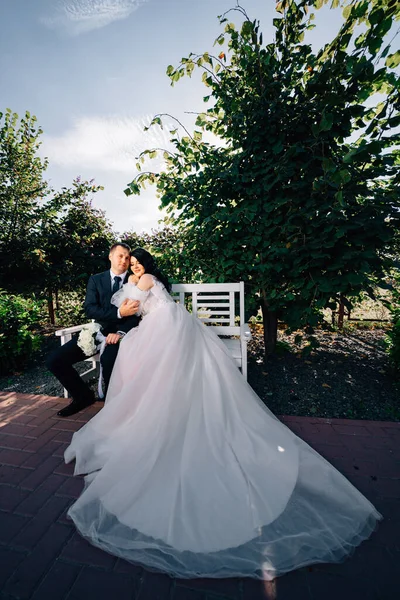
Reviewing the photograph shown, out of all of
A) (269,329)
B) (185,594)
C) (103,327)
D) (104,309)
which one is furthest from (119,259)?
(185,594)

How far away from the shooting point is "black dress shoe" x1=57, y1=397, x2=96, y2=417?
3.23 meters

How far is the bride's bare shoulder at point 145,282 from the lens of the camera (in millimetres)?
3164

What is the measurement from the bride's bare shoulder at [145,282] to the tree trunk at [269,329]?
7.22 feet

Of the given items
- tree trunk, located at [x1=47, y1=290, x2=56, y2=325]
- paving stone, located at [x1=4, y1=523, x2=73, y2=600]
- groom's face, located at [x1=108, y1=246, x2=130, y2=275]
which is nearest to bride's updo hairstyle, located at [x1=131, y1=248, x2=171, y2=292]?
groom's face, located at [x1=108, y1=246, x2=130, y2=275]

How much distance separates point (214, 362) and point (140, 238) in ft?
13.8

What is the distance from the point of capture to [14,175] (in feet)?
17.7

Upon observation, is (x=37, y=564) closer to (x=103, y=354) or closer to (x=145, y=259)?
(x=103, y=354)

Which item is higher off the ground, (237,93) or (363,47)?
(237,93)

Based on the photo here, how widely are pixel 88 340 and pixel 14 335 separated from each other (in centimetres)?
182

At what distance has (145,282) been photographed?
3166 millimetres

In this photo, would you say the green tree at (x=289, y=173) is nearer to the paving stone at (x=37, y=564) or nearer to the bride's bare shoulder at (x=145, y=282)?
the bride's bare shoulder at (x=145, y=282)

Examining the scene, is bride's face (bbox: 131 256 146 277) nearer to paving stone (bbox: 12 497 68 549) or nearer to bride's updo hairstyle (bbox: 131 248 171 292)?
bride's updo hairstyle (bbox: 131 248 171 292)

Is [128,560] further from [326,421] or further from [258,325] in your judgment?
[258,325]

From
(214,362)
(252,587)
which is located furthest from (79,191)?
(252,587)
